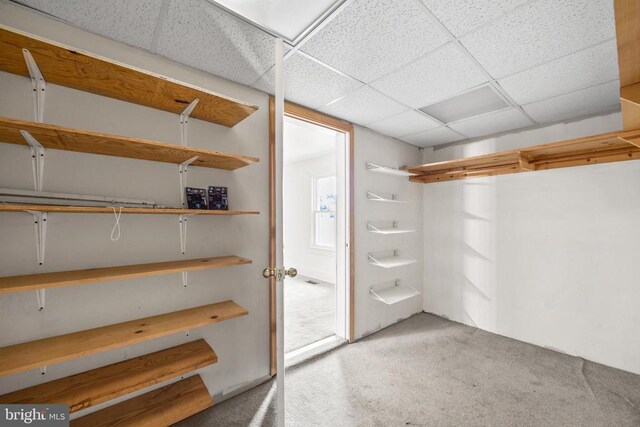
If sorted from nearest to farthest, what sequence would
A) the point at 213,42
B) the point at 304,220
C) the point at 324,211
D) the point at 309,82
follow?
the point at 213,42
the point at 309,82
the point at 324,211
the point at 304,220

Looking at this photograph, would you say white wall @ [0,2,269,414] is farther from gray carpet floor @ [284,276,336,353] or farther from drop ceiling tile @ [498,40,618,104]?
drop ceiling tile @ [498,40,618,104]

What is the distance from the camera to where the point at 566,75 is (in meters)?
1.85

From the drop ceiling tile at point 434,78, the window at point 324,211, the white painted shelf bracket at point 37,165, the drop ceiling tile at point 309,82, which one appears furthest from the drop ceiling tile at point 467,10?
the window at point 324,211

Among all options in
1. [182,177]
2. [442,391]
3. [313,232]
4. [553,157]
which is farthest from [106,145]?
[313,232]

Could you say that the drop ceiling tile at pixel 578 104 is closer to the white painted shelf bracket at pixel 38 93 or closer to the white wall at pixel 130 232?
the white wall at pixel 130 232

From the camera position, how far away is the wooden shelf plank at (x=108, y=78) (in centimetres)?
111

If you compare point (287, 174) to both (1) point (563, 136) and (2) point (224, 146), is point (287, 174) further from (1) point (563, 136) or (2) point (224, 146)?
(1) point (563, 136)

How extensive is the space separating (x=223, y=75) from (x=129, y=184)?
3.26 ft

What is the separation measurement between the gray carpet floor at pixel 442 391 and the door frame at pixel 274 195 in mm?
317

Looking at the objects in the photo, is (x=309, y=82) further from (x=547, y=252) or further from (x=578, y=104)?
(x=547, y=252)

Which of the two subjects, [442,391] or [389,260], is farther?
[389,260]

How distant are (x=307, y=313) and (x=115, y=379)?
258 centimetres

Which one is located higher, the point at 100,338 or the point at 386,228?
the point at 386,228

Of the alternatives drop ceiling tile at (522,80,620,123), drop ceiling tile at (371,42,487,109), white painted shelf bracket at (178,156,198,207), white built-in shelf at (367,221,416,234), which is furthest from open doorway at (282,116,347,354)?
drop ceiling tile at (522,80,620,123)
